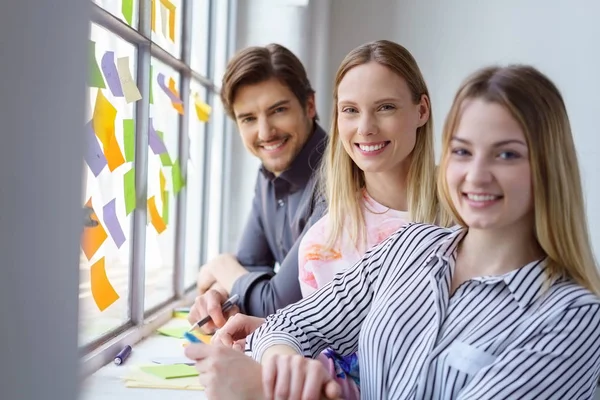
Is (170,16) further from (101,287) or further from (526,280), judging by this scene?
(526,280)

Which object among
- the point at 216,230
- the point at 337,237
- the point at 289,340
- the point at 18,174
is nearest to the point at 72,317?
the point at 18,174

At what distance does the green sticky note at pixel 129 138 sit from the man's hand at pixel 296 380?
2.78 feet

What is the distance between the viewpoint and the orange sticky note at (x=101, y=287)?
1422 millimetres

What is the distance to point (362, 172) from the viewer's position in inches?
57.4

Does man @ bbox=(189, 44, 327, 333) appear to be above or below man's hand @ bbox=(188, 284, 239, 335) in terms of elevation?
above

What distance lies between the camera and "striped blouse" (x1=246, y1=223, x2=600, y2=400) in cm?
85

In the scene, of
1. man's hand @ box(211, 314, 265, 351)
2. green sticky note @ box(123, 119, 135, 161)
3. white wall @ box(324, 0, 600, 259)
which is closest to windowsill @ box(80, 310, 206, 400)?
man's hand @ box(211, 314, 265, 351)

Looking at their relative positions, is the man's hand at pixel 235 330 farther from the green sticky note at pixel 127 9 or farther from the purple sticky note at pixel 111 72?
the green sticky note at pixel 127 9

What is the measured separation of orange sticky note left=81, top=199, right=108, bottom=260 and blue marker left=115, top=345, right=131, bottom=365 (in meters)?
0.21

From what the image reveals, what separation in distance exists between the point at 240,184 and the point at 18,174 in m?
2.28

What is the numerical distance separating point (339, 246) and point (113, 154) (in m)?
0.52

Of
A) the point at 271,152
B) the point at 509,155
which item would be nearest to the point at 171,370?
the point at 271,152

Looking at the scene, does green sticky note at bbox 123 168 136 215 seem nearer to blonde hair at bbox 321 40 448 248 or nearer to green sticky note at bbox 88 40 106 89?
green sticky note at bbox 88 40 106 89

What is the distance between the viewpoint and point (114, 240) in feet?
4.98
